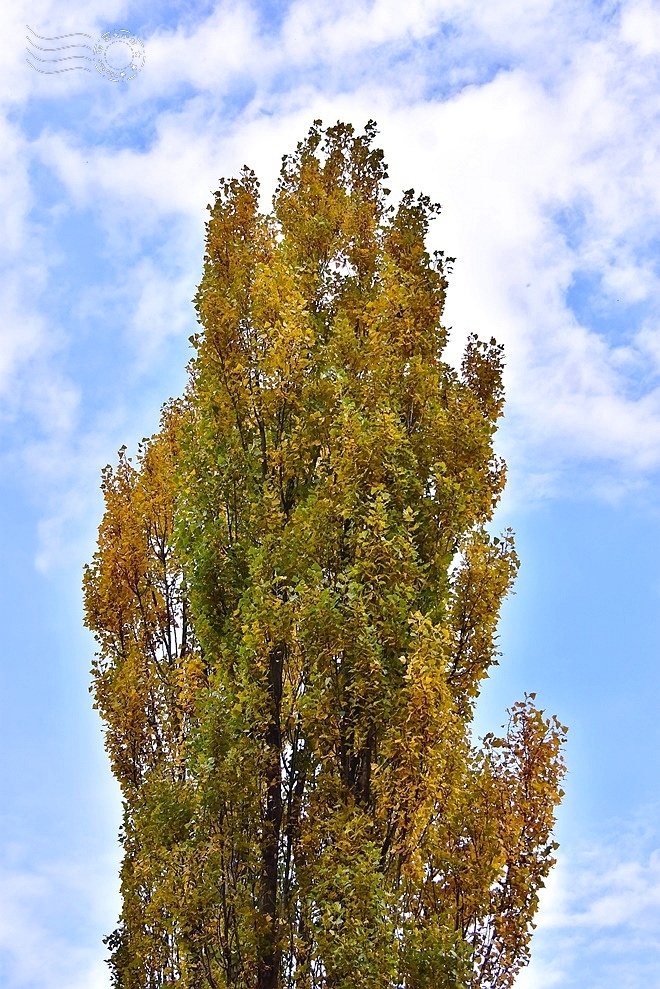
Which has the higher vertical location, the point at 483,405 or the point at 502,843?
the point at 483,405

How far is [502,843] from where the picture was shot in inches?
388

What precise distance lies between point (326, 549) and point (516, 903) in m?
3.62

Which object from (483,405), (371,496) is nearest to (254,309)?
(371,496)

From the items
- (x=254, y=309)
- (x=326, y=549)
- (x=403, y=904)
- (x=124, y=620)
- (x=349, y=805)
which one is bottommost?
(x=403, y=904)

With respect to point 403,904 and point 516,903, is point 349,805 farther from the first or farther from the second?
point 516,903

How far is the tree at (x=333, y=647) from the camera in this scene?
8.72 metres

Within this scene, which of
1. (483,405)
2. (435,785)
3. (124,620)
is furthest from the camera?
(124,620)

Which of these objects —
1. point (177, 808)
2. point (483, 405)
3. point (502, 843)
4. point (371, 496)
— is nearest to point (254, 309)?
point (371, 496)

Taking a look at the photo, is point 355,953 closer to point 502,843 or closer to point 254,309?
point 502,843

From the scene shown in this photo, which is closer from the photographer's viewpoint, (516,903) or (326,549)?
(326,549)

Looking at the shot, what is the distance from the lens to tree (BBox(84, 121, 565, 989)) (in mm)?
8719

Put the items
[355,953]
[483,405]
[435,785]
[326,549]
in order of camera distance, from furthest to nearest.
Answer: [483,405], [326,549], [435,785], [355,953]

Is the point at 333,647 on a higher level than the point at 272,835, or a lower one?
higher

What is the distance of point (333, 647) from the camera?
8.84 meters
